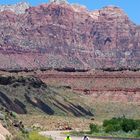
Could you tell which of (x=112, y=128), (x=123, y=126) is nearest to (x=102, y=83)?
(x=123, y=126)

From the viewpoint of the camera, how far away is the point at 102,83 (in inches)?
6624

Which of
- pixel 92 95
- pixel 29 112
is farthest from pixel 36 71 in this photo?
pixel 29 112

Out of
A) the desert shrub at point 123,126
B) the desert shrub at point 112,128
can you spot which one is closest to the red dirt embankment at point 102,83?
the desert shrub at point 123,126

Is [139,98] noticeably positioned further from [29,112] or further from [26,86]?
[29,112]

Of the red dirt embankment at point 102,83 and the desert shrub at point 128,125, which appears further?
the red dirt embankment at point 102,83

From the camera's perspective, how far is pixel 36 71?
178375 millimetres

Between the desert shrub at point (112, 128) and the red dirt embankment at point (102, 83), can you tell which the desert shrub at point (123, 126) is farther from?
the red dirt embankment at point (102, 83)

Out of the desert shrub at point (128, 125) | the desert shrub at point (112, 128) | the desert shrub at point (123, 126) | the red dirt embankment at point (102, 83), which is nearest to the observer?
the desert shrub at point (112, 128)

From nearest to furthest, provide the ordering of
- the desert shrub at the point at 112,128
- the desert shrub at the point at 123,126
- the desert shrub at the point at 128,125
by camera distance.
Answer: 1. the desert shrub at the point at 112,128
2. the desert shrub at the point at 123,126
3. the desert shrub at the point at 128,125

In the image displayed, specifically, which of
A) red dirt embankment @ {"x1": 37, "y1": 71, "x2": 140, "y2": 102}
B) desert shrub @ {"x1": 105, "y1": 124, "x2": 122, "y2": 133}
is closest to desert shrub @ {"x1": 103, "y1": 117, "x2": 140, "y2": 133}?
desert shrub @ {"x1": 105, "y1": 124, "x2": 122, "y2": 133}

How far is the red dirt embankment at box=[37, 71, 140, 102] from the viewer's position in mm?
160375

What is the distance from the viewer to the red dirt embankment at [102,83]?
160375mm

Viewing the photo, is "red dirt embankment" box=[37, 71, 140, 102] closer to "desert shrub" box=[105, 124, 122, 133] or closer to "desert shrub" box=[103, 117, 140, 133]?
"desert shrub" box=[103, 117, 140, 133]

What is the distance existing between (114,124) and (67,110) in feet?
149
